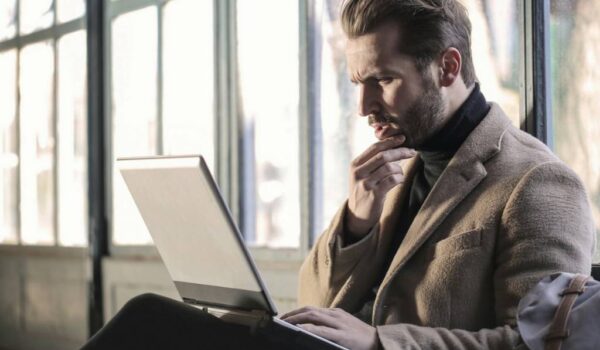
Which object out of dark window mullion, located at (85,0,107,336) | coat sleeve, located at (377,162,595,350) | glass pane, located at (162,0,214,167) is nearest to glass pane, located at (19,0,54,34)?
dark window mullion, located at (85,0,107,336)

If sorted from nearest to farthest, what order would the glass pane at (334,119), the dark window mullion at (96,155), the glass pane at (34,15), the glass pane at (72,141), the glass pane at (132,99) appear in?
the glass pane at (334,119)
the glass pane at (132,99)
the dark window mullion at (96,155)
the glass pane at (72,141)
the glass pane at (34,15)

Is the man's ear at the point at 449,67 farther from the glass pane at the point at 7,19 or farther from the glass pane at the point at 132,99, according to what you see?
the glass pane at the point at 7,19

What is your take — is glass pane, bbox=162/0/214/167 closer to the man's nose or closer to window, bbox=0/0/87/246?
window, bbox=0/0/87/246

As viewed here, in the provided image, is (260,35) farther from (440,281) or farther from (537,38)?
(440,281)

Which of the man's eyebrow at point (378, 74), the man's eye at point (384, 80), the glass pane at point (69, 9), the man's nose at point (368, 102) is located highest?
the glass pane at point (69, 9)

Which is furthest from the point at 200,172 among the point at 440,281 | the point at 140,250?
the point at 140,250

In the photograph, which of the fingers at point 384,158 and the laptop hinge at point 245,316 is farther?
the fingers at point 384,158

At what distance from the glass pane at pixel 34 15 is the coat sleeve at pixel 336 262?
4.33 m

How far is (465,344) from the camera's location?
6.48 ft

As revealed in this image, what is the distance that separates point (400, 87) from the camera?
230 centimetres

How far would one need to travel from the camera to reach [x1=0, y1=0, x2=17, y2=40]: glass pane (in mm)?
6828

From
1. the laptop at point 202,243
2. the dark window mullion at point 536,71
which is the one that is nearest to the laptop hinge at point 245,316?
the laptop at point 202,243

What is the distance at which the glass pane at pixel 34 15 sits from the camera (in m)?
6.37

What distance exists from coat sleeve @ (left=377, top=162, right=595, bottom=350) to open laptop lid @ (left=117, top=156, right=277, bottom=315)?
327 mm
